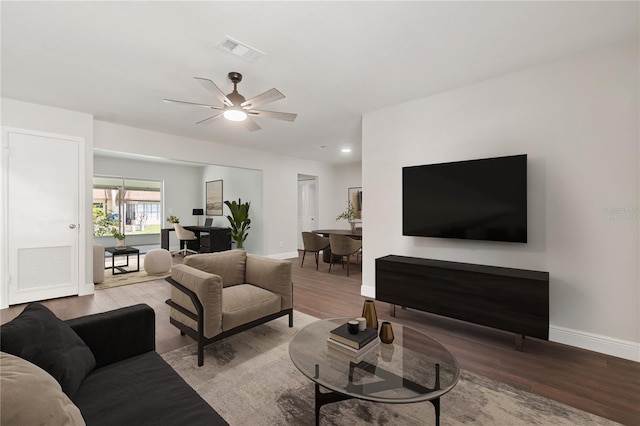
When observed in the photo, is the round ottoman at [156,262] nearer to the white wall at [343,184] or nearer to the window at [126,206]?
the window at [126,206]

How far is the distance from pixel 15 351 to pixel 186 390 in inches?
26.5

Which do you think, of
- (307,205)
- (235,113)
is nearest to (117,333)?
(235,113)

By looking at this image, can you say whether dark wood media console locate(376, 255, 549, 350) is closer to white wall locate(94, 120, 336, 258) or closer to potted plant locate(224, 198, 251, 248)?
white wall locate(94, 120, 336, 258)

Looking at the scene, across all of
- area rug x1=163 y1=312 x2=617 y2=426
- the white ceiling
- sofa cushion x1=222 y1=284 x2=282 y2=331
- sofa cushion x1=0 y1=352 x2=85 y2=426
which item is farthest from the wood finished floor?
the white ceiling

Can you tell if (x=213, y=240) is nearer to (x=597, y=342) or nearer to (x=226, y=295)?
(x=226, y=295)

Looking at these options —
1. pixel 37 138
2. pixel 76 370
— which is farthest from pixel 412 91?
pixel 37 138

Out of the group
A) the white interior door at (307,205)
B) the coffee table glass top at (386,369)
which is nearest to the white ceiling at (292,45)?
the coffee table glass top at (386,369)

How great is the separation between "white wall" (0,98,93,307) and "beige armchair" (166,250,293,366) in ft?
8.03

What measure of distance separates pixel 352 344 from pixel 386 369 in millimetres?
224

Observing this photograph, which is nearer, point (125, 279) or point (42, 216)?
point (42, 216)

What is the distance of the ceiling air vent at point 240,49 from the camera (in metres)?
2.35

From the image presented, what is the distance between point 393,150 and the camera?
3.83 meters

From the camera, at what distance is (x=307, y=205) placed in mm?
8664

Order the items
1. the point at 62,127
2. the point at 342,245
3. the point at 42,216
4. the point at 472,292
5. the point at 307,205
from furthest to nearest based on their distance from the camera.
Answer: the point at 307,205
the point at 342,245
the point at 62,127
the point at 42,216
the point at 472,292
